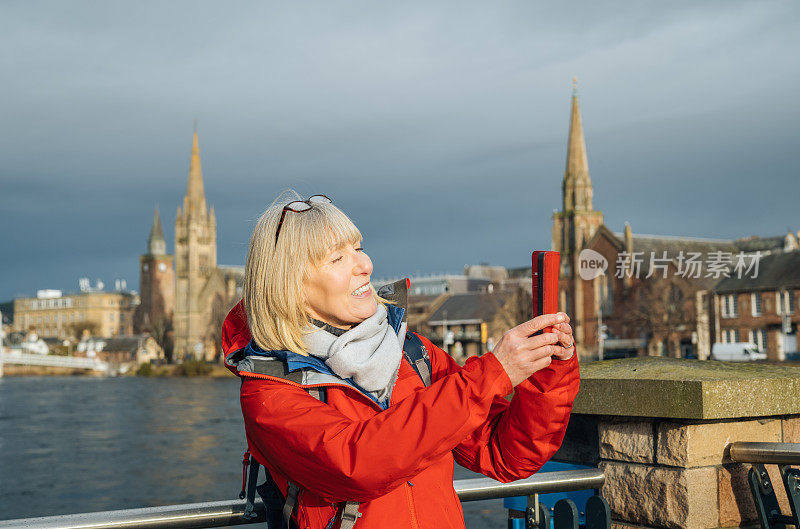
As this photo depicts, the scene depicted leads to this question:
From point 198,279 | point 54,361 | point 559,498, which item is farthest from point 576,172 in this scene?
point 559,498

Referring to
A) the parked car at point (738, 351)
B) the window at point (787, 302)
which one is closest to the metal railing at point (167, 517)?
the parked car at point (738, 351)

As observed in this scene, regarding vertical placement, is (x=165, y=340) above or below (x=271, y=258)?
below

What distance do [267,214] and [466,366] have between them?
66 centimetres

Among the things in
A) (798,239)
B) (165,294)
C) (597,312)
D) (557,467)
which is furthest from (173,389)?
(165,294)

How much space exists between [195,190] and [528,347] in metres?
143

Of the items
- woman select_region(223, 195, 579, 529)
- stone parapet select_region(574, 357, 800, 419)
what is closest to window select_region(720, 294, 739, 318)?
stone parapet select_region(574, 357, 800, 419)

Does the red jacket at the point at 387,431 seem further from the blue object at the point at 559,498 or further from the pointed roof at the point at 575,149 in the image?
the pointed roof at the point at 575,149

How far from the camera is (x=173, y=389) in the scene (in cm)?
7138

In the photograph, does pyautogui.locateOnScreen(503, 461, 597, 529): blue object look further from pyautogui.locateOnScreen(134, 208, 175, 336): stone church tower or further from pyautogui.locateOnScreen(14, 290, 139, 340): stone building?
pyautogui.locateOnScreen(14, 290, 139, 340): stone building

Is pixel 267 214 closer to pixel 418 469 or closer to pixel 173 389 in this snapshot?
pixel 418 469

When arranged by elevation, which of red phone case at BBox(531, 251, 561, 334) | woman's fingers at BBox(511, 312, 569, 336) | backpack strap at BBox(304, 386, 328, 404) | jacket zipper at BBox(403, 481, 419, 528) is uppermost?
red phone case at BBox(531, 251, 561, 334)

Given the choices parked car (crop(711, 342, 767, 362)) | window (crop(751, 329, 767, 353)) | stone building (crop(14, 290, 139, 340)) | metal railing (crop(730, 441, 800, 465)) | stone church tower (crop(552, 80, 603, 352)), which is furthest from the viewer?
stone building (crop(14, 290, 139, 340))

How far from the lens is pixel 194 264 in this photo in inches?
5172

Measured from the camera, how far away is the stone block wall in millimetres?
3193
